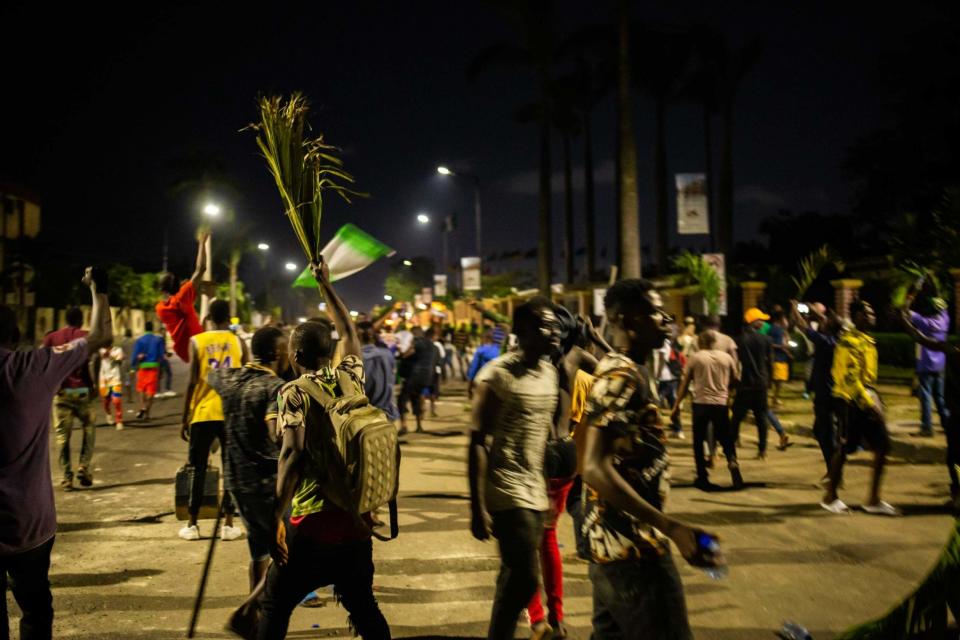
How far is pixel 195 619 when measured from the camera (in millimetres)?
4402

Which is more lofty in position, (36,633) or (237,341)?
(237,341)

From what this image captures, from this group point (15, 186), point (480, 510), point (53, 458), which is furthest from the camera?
point (15, 186)

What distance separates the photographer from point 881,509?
23.5 feet

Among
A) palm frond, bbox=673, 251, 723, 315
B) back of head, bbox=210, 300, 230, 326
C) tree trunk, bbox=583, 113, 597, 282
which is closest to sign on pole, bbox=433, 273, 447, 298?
tree trunk, bbox=583, 113, 597, 282

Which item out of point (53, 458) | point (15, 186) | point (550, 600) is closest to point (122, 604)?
point (550, 600)

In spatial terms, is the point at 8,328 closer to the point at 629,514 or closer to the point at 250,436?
the point at 250,436

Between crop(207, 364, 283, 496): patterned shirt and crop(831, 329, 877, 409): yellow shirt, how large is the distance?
18.3ft

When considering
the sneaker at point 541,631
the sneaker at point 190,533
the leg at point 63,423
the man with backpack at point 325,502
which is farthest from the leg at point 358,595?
the leg at point 63,423

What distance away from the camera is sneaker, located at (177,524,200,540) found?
21.6 ft

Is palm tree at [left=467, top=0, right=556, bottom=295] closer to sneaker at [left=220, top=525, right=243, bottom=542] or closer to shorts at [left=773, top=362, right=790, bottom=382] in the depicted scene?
shorts at [left=773, top=362, right=790, bottom=382]

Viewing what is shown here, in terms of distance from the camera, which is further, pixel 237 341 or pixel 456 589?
pixel 237 341

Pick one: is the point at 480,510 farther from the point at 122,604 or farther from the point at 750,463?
the point at 750,463

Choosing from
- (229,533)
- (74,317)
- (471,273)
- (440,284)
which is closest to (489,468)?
(229,533)

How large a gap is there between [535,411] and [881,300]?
1020 inches
